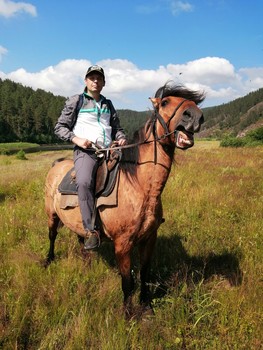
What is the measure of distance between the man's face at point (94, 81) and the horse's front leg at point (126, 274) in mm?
2301

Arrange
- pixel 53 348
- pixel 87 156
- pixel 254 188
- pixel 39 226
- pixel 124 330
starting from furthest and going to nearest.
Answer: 1. pixel 254 188
2. pixel 39 226
3. pixel 87 156
4. pixel 124 330
5. pixel 53 348

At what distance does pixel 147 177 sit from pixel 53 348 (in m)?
2.22

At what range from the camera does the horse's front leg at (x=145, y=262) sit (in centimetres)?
401

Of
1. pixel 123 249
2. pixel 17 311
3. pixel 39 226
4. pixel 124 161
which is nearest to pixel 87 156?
pixel 124 161

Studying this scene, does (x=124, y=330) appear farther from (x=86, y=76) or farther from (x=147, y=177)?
(x=86, y=76)

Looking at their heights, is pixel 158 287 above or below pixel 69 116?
below

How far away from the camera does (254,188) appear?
9.28m

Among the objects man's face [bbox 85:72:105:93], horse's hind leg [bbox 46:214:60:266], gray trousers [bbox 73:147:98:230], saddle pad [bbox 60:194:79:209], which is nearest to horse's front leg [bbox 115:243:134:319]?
gray trousers [bbox 73:147:98:230]

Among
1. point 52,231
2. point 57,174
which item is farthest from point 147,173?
point 52,231

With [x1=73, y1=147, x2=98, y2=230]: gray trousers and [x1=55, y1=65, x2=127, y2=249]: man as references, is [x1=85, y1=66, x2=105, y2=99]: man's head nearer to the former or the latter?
[x1=55, y1=65, x2=127, y2=249]: man

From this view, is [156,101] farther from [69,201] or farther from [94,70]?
[69,201]

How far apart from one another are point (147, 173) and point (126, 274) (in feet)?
4.75

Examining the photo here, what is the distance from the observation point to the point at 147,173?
3477mm

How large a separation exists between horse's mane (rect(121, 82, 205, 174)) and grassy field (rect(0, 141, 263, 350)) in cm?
178
